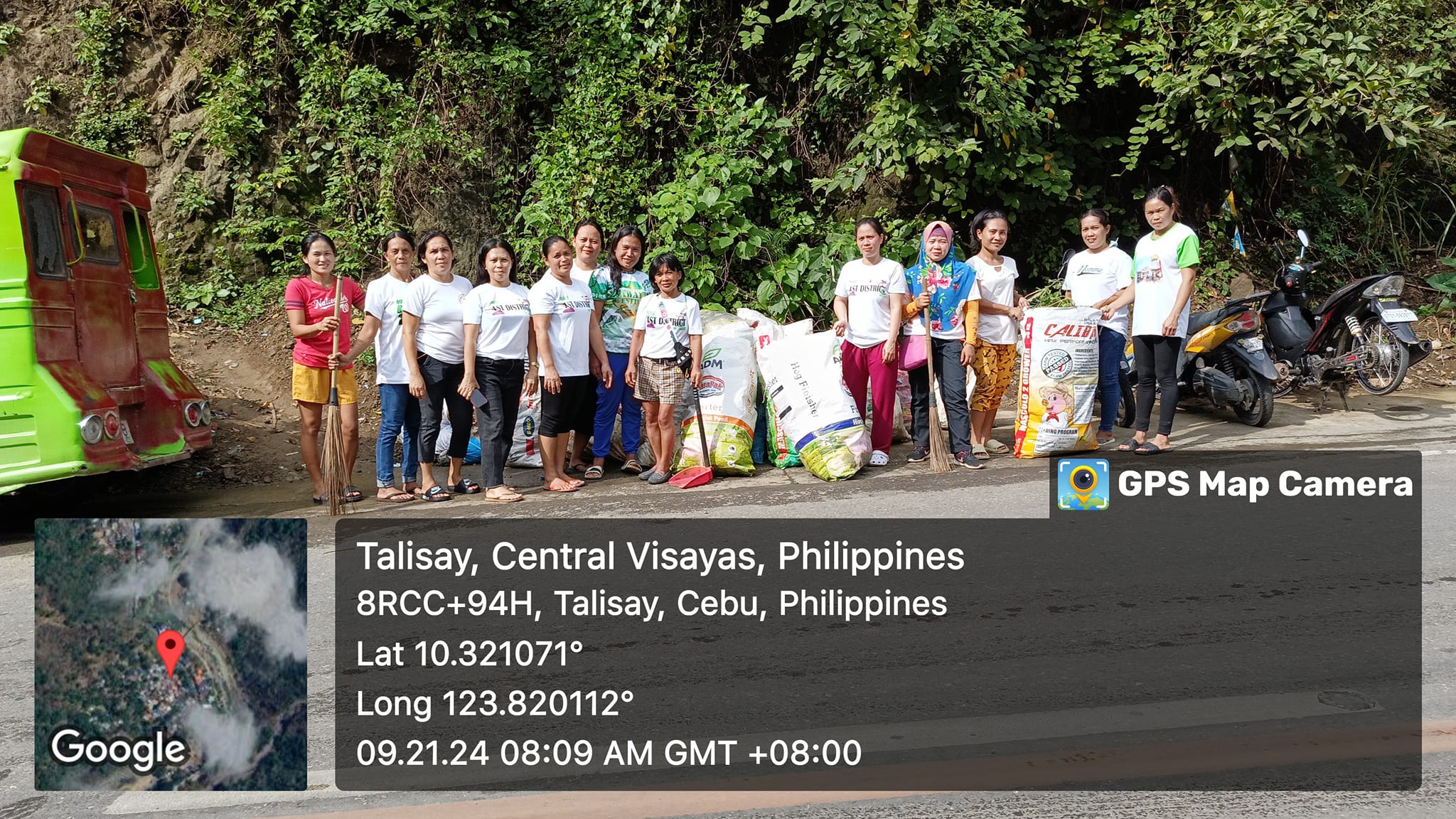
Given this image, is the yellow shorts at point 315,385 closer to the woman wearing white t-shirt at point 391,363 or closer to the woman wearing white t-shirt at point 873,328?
the woman wearing white t-shirt at point 391,363

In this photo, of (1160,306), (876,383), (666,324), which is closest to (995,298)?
(876,383)

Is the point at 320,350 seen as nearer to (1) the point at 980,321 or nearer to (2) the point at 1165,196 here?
(1) the point at 980,321

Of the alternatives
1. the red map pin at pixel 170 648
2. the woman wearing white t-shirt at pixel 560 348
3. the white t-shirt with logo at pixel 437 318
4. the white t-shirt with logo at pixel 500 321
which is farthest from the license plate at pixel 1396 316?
the red map pin at pixel 170 648

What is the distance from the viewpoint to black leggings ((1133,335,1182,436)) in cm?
762

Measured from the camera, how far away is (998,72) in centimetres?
1045

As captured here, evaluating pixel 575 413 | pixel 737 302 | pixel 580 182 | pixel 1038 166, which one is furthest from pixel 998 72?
pixel 575 413

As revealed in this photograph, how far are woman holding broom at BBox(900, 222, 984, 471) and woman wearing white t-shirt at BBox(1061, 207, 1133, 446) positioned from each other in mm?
930

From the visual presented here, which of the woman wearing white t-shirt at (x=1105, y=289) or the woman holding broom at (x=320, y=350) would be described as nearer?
the woman holding broom at (x=320, y=350)

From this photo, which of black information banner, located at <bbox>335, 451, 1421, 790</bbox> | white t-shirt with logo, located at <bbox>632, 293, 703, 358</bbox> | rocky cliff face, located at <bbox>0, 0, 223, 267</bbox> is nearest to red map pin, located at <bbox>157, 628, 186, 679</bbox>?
black information banner, located at <bbox>335, 451, 1421, 790</bbox>

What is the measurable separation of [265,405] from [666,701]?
747 centimetres

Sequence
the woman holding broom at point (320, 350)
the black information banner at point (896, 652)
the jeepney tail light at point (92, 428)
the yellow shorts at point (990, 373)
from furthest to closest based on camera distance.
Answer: the yellow shorts at point (990, 373) < the woman holding broom at point (320, 350) < the jeepney tail light at point (92, 428) < the black information banner at point (896, 652)

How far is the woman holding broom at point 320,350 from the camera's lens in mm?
7148

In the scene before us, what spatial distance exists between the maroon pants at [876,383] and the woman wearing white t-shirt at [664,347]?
3.65 ft

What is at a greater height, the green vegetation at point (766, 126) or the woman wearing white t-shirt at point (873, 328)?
the green vegetation at point (766, 126)
